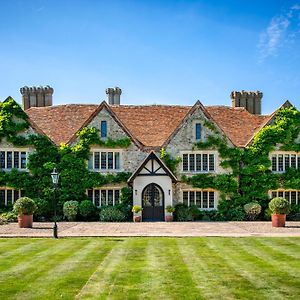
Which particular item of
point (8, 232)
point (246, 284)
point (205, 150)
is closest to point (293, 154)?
point (205, 150)

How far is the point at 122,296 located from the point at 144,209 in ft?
87.9

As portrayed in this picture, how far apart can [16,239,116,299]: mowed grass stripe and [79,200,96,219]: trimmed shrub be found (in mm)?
17818

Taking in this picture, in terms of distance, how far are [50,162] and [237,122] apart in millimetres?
15760

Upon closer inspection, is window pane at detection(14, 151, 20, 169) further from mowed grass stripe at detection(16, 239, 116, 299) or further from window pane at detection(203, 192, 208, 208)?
mowed grass stripe at detection(16, 239, 116, 299)

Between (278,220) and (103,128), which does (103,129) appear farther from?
(278,220)

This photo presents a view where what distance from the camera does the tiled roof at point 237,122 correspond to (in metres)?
42.4

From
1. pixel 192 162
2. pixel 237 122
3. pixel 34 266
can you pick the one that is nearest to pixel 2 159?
pixel 192 162

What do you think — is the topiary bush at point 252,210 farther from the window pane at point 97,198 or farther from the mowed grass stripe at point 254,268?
the mowed grass stripe at point 254,268

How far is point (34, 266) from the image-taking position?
15945 mm

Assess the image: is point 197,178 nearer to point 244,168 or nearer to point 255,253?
point 244,168

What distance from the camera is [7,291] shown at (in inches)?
497

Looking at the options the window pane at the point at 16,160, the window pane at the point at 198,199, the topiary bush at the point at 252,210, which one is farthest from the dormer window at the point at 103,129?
the topiary bush at the point at 252,210

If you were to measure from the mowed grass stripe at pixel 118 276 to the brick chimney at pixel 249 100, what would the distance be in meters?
30.3

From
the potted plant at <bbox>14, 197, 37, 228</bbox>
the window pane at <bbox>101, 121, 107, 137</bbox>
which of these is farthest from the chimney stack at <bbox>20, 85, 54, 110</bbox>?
the potted plant at <bbox>14, 197, 37, 228</bbox>
